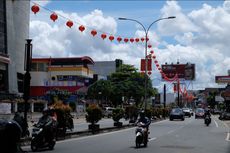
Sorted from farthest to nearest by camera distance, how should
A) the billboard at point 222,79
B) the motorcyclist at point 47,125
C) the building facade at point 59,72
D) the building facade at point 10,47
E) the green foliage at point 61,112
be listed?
the billboard at point 222,79, the building facade at point 59,72, the building facade at point 10,47, the green foliage at point 61,112, the motorcyclist at point 47,125

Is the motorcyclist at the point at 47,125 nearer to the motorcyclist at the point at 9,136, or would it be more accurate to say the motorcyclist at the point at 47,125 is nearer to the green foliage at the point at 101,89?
the motorcyclist at the point at 9,136

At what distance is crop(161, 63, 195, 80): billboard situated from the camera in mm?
87494

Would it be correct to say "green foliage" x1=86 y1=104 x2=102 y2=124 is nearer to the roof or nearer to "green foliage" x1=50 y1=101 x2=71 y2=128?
"green foliage" x1=50 y1=101 x2=71 y2=128

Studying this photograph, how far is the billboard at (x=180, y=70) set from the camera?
8749 centimetres

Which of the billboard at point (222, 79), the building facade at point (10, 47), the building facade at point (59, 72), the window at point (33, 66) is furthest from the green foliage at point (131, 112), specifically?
the billboard at point (222, 79)

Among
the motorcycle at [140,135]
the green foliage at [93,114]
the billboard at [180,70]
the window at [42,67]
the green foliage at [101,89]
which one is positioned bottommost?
the motorcycle at [140,135]

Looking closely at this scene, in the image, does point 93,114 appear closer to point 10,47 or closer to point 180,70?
point 10,47

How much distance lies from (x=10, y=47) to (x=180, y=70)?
31670mm

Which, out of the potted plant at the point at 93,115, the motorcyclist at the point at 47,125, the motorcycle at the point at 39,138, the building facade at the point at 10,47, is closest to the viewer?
the motorcycle at the point at 39,138

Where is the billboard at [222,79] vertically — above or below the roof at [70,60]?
below

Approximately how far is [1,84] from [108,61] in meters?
70.3

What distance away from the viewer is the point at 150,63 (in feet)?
162

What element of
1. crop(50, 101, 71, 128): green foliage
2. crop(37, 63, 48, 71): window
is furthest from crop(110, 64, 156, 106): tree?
crop(50, 101, 71, 128): green foliage

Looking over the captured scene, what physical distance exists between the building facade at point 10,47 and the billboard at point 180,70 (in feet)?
92.2
